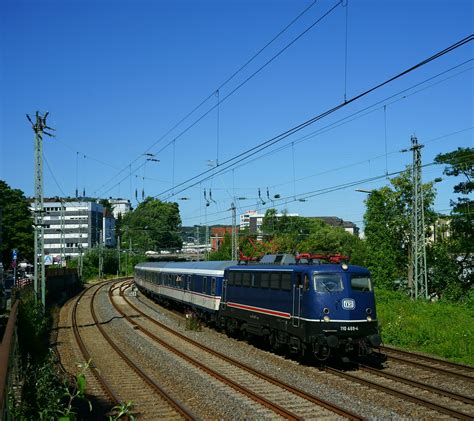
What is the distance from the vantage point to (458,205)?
42031 mm

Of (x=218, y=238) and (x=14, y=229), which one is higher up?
(x=14, y=229)

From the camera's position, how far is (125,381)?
15.2 metres

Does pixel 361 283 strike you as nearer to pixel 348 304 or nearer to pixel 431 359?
pixel 348 304

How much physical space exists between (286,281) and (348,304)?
238 cm

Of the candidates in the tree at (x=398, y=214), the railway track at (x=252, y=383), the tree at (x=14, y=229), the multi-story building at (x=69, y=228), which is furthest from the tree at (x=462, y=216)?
the multi-story building at (x=69, y=228)

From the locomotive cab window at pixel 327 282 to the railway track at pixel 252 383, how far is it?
3051 millimetres

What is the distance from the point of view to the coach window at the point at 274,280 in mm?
18798

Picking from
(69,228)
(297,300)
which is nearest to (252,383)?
(297,300)

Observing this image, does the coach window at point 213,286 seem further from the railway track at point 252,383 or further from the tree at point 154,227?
the tree at point 154,227

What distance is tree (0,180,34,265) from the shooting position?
→ 70988 millimetres

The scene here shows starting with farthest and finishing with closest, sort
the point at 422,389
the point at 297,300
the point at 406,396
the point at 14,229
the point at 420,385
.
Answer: the point at 14,229, the point at 297,300, the point at 420,385, the point at 422,389, the point at 406,396

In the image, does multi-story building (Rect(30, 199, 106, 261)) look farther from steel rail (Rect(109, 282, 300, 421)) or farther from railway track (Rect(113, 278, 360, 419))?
steel rail (Rect(109, 282, 300, 421))

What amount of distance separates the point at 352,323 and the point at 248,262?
321 inches

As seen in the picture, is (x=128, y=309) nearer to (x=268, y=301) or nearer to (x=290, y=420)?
(x=268, y=301)
